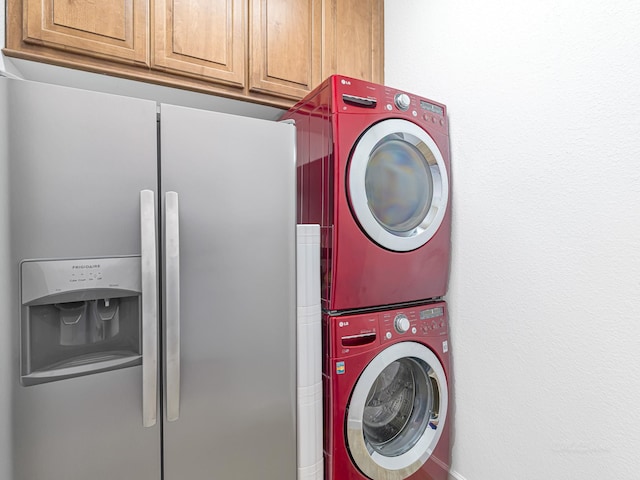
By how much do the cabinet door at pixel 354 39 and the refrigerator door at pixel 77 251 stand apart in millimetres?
1080

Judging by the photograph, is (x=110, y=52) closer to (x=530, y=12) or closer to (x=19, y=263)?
(x=19, y=263)

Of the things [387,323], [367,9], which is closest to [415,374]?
[387,323]

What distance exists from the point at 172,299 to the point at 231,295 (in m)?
0.17

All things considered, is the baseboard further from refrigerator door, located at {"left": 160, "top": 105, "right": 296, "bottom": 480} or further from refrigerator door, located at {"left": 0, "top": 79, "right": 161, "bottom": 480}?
refrigerator door, located at {"left": 0, "top": 79, "right": 161, "bottom": 480}

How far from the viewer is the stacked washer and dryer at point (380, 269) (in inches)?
48.7

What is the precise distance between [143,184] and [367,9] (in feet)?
5.25

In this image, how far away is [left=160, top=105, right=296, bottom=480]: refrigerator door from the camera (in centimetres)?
97

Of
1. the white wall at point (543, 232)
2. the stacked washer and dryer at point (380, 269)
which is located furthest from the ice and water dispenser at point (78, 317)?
the white wall at point (543, 232)

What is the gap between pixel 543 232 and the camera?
122 centimetres

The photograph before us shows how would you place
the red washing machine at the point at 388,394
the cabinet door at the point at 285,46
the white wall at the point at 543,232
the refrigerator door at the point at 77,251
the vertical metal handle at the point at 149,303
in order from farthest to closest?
the cabinet door at the point at 285,46 < the red washing machine at the point at 388,394 < the white wall at the point at 543,232 < the vertical metal handle at the point at 149,303 < the refrigerator door at the point at 77,251

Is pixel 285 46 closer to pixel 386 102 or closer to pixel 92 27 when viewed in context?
pixel 386 102

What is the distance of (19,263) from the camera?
794 mm

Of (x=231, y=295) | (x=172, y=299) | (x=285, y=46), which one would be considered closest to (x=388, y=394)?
(x=231, y=295)

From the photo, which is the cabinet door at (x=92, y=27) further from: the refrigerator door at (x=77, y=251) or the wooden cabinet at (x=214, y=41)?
the refrigerator door at (x=77, y=251)
